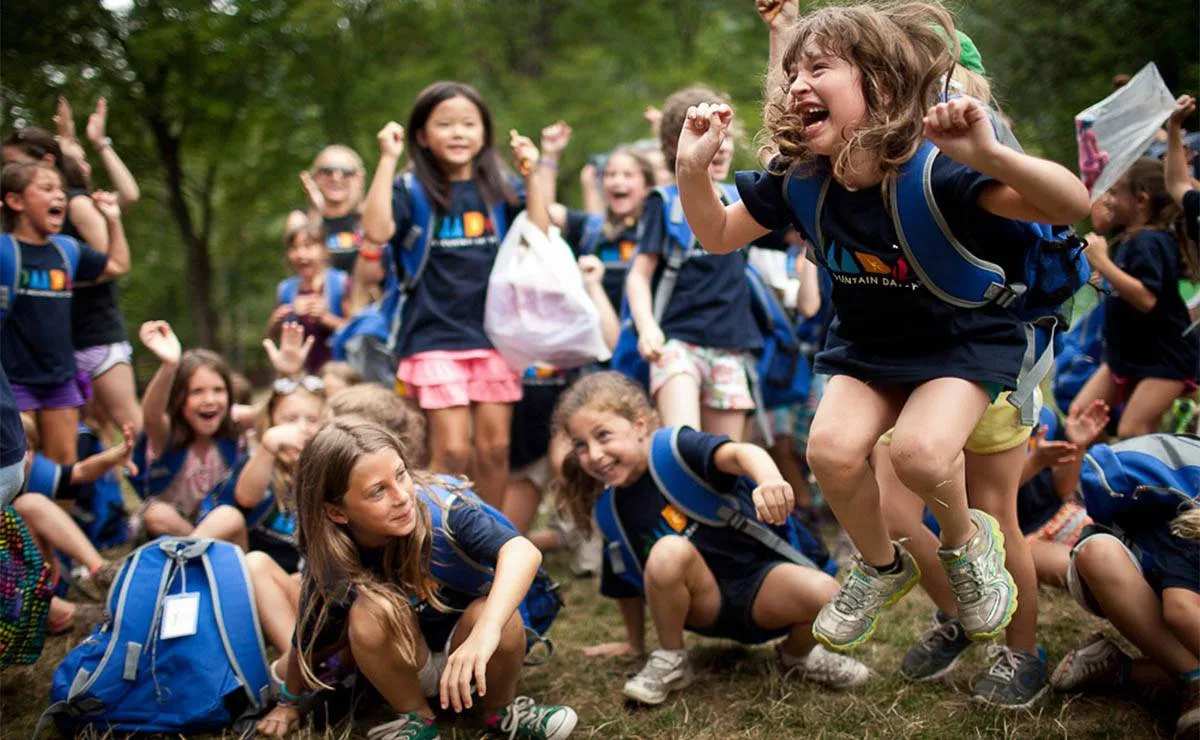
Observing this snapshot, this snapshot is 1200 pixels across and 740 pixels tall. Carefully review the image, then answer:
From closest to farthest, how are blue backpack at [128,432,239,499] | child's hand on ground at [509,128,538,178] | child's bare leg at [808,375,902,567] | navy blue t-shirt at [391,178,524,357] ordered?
1. child's bare leg at [808,375,902,567]
2. child's hand on ground at [509,128,538,178]
3. navy blue t-shirt at [391,178,524,357]
4. blue backpack at [128,432,239,499]

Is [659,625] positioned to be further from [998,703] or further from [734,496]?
[998,703]

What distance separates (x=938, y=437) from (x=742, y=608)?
118 centimetres

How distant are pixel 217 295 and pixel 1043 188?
17.8 meters

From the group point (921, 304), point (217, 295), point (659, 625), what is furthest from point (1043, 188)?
point (217, 295)

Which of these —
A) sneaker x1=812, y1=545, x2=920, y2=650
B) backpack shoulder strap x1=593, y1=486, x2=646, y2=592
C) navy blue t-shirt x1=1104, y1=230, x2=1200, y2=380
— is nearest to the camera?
sneaker x1=812, y1=545, x2=920, y2=650

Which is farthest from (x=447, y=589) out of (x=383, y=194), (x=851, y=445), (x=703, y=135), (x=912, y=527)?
(x=383, y=194)

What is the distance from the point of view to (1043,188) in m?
2.30

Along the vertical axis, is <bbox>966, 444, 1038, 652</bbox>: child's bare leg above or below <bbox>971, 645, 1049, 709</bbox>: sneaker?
above

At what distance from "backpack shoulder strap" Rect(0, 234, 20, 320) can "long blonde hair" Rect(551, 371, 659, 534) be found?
102 inches

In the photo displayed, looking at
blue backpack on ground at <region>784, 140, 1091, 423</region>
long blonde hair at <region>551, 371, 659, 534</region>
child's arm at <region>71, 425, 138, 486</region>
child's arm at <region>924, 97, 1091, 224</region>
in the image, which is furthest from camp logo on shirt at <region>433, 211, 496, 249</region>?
child's arm at <region>924, 97, 1091, 224</region>

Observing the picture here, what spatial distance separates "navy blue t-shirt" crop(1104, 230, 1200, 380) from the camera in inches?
187

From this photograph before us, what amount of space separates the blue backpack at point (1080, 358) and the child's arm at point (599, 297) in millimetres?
2341

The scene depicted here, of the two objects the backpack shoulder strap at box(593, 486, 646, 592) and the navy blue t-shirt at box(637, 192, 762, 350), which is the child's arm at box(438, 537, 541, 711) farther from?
the navy blue t-shirt at box(637, 192, 762, 350)

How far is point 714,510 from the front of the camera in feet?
12.2
